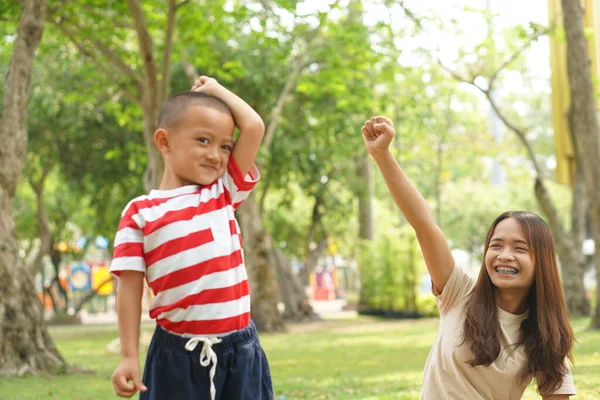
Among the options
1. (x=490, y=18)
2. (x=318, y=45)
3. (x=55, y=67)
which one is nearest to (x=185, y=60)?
(x=318, y=45)

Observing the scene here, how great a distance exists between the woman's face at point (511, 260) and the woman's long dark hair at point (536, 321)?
0.02 metres

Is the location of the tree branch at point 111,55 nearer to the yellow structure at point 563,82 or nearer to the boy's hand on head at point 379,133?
the yellow structure at point 563,82

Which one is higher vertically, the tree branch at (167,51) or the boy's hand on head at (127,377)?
the tree branch at (167,51)

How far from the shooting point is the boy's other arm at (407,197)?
133 inches

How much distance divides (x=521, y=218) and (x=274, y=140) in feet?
51.3

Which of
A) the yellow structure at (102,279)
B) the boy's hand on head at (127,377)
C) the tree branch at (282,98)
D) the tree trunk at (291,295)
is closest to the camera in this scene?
the boy's hand on head at (127,377)

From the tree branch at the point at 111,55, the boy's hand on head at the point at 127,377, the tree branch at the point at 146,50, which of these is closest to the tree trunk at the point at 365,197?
the tree branch at the point at 111,55

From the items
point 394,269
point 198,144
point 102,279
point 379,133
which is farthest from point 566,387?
point 102,279

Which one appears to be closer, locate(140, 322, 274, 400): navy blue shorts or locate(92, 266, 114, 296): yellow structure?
locate(140, 322, 274, 400): navy blue shorts

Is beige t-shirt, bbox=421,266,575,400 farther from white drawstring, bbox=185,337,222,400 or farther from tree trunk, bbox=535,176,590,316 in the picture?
tree trunk, bbox=535,176,590,316

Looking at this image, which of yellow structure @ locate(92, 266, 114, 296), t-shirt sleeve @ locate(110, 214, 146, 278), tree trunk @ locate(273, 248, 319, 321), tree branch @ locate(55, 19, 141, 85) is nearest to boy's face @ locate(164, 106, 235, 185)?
t-shirt sleeve @ locate(110, 214, 146, 278)

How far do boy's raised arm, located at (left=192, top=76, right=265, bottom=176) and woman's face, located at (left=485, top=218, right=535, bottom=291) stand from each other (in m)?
1.00

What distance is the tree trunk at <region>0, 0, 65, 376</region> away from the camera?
750cm

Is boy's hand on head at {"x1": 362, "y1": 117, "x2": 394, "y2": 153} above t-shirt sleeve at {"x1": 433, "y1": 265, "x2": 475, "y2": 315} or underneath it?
above
